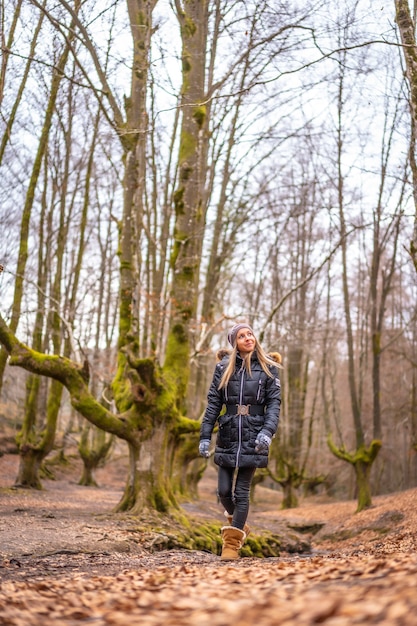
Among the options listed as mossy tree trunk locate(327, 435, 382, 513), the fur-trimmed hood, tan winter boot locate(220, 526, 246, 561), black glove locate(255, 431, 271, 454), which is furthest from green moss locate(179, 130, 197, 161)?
mossy tree trunk locate(327, 435, 382, 513)

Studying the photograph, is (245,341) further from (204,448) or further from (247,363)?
(204,448)

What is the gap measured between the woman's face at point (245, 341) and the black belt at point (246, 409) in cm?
56

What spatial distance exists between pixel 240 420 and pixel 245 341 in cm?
81

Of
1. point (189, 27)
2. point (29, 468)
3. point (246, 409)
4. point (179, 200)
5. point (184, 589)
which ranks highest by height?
point (189, 27)

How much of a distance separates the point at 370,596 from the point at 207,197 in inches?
654

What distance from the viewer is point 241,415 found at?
19.7 ft

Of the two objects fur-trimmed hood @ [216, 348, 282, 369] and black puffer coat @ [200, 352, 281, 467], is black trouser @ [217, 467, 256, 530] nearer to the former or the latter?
black puffer coat @ [200, 352, 281, 467]

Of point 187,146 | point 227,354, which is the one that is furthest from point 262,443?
point 187,146

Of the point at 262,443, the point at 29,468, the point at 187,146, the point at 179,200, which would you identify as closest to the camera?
the point at 262,443

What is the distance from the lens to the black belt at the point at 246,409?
601 centimetres

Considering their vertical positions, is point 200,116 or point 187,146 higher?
point 200,116

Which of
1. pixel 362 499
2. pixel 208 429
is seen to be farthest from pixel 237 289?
pixel 208 429

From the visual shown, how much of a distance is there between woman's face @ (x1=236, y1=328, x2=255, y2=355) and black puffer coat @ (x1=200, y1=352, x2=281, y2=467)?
13cm

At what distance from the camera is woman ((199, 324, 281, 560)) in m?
5.86
